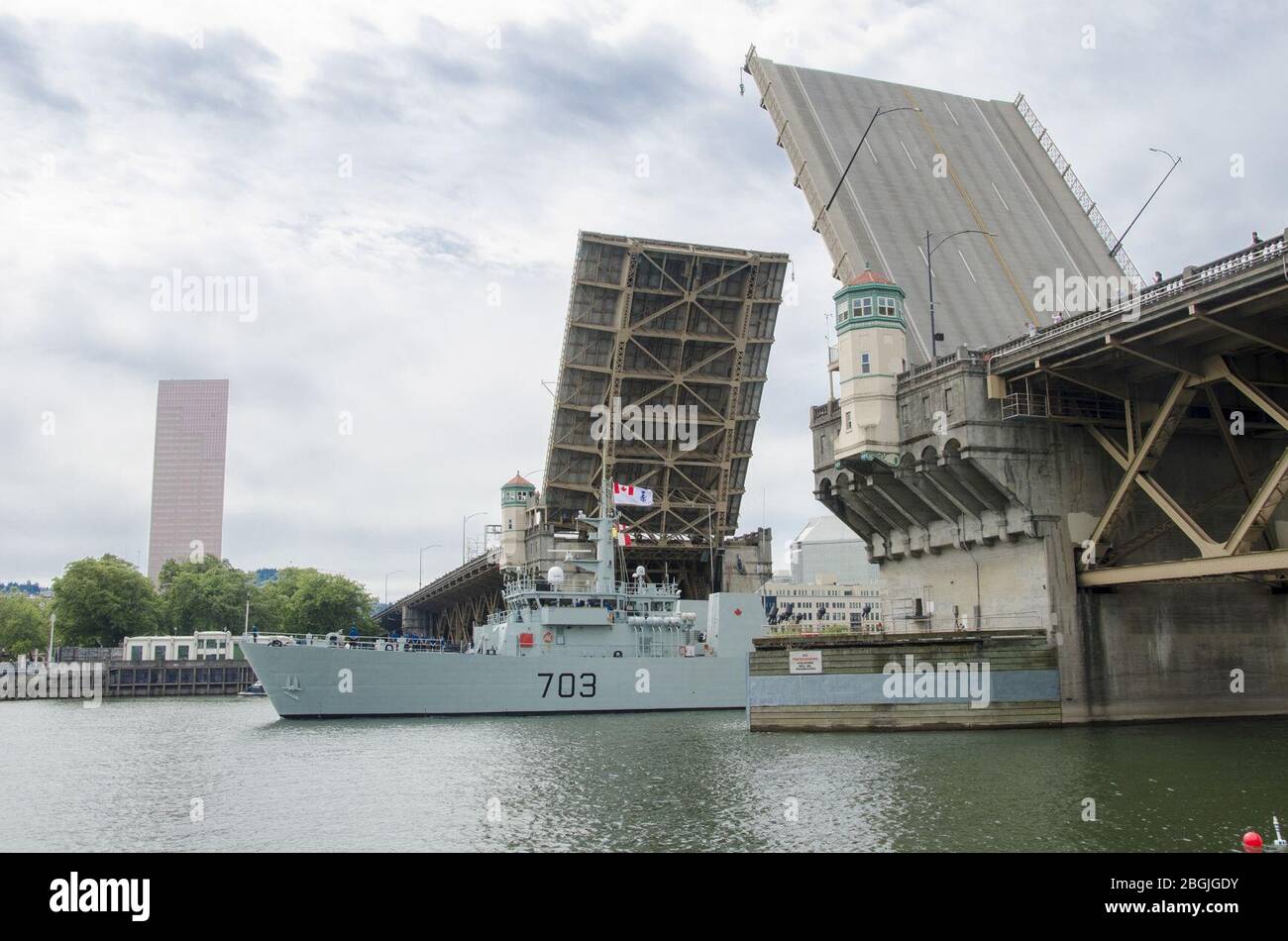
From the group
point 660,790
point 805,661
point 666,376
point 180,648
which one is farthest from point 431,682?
point 180,648

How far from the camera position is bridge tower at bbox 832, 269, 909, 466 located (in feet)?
86.9

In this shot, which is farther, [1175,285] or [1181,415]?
[1181,415]

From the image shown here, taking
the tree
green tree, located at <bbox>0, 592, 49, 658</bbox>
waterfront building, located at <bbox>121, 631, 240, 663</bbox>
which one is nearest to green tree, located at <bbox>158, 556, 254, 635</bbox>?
the tree

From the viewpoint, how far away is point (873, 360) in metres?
26.5

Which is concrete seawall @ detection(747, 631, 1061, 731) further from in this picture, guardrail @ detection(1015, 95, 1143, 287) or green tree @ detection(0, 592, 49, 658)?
green tree @ detection(0, 592, 49, 658)

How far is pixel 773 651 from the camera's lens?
85.9 feet

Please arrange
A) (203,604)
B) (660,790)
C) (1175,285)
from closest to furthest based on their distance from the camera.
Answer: (660,790) → (1175,285) → (203,604)

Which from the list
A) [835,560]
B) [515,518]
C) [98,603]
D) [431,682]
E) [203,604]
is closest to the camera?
[431,682]

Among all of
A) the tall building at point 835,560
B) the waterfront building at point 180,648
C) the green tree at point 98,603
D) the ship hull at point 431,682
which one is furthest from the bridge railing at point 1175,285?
the tall building at point 835,560

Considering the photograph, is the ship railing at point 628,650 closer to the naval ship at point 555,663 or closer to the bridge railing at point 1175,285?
the naval ship at point 555,663

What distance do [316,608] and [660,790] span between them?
2593 inches

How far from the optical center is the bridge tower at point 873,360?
26500 millimetres

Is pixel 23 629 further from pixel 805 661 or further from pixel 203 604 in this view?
pixel 805 661
